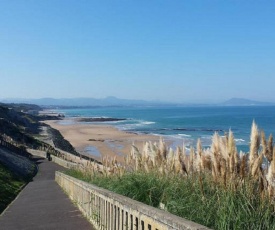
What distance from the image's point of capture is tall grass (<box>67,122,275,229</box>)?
3.95m

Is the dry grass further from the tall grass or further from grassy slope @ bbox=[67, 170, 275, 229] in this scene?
grassy slope @ bbox=[67, 170, 275, 229]

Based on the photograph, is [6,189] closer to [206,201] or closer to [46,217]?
[46,217]

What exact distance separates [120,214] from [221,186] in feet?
5.29

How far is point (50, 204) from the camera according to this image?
11.2 meters

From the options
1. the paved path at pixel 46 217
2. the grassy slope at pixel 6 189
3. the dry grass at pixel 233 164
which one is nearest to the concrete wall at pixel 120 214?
the paved path at pixel 46 217

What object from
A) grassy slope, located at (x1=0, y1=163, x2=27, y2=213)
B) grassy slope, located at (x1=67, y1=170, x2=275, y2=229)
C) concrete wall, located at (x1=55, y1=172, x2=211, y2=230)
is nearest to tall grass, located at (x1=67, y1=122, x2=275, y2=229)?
grassy slope, located at (x1=67, y1=170, x2=275, y2=229)

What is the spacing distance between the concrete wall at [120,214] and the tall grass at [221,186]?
0.30 metres

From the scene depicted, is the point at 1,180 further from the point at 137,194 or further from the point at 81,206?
the point at 137,194

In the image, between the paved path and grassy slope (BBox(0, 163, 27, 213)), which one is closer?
the paved path

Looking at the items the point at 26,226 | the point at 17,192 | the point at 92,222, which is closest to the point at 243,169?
the point at 92,222

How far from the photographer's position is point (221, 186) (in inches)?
181

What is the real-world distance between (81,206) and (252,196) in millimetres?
5780

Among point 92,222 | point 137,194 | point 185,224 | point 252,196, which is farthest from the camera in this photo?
point 92,222

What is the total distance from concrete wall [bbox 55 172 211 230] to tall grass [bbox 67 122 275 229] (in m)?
0.30
